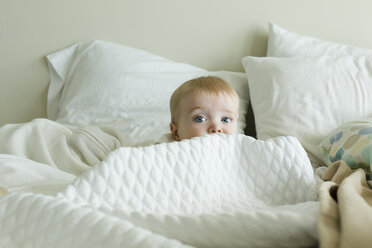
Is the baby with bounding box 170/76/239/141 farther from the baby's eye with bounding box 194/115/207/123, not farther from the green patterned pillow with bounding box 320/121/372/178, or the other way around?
the green patterned pillow with bounding box 320/121/372/178

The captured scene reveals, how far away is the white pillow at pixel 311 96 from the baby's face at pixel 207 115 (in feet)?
1.26

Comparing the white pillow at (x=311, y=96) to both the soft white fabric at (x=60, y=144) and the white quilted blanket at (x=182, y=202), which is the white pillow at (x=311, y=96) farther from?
the white quilted blanket at (x=182, y=202)

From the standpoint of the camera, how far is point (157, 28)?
181 cm

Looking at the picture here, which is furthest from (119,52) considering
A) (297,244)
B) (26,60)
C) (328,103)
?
(297,244)

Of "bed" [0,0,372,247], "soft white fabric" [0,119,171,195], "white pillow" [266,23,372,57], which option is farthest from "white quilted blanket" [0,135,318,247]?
"white pillow" [266,23,372,57]

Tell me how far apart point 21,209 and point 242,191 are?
0.39m

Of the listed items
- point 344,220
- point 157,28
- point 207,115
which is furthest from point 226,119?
point 157,28

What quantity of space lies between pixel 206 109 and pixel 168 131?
14.6 inches

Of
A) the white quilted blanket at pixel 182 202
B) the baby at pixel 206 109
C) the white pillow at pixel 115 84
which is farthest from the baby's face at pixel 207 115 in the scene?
the white pillow at pixel 115 84

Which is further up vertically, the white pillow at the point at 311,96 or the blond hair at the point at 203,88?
the blond hair at the point at 203,88

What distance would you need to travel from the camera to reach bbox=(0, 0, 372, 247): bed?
47 centimetres

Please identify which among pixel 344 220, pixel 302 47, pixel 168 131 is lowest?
pixel 168 131

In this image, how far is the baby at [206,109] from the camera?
1.04 m

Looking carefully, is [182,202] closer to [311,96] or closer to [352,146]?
[352,146]
